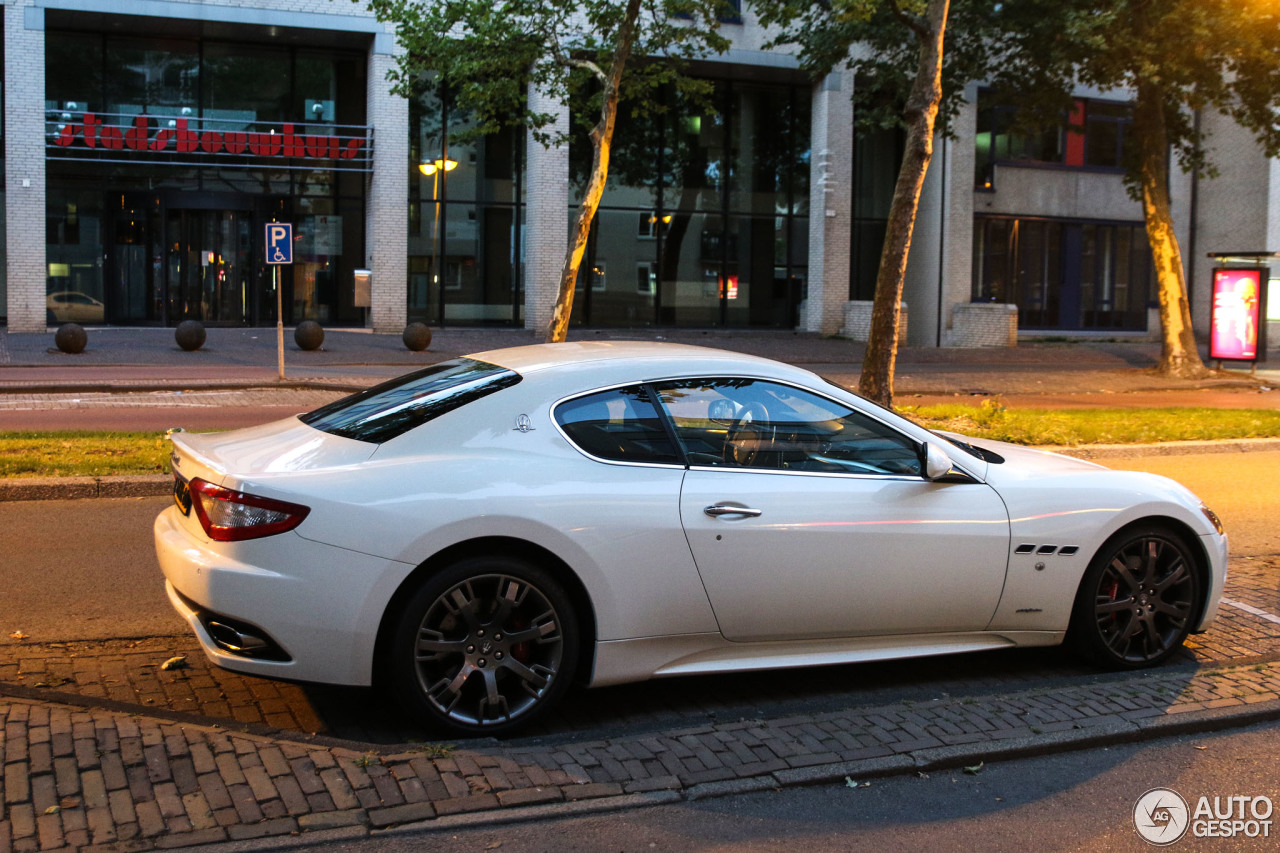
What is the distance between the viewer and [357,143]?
33250 mm

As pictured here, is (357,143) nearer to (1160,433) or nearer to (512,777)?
(1160,433)

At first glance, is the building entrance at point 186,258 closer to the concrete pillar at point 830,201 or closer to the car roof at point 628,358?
the concrete pillar at point 830,201

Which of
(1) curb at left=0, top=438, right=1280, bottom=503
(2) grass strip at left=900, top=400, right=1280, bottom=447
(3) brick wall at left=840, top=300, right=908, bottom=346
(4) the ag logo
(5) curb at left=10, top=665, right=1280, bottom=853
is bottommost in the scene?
(4) the ag logo

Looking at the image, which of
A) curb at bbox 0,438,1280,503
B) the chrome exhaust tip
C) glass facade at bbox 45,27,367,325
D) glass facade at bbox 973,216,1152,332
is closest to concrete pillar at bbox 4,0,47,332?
glass facade at bbox 45,27,367,325

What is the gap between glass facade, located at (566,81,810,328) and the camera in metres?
35.8

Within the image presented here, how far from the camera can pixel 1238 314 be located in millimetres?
26375

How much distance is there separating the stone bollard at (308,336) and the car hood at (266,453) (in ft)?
73.2

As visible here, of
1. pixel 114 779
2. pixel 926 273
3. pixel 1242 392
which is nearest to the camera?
pixel 114 779

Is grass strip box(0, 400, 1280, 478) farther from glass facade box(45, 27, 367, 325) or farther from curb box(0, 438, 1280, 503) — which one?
glass facade box(45, 27, 367, 325)

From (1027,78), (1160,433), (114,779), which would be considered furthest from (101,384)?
(1027,78)

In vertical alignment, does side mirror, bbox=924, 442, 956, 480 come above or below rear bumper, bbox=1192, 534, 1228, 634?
above

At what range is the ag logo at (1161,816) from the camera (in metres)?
3.89

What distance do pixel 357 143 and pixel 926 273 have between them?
56.6 ft

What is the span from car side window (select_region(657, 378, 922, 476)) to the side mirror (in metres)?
0.07
